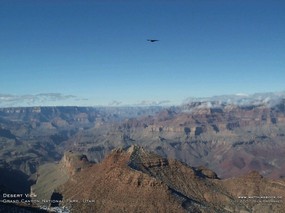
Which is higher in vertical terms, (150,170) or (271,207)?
(150,170)

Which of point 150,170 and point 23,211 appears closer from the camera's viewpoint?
point 23,211

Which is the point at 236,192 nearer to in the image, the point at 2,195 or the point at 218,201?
the point at 218,201

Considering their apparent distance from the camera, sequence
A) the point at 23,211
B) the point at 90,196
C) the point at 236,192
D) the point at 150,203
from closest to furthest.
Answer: the point at 23,211
the point at 150,203
the point at 90,196
the point at 236,192

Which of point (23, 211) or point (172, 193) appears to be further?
point (172, 193)

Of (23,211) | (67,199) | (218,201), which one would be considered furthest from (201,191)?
(23,211)

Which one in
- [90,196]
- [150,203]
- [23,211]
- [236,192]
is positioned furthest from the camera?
[236,192]

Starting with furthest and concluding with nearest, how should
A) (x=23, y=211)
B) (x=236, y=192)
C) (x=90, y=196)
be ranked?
(x=236, y=192) < (x=90, y=196) < (x=23, y=211)

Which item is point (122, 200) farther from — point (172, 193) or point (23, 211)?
point (23, 211)

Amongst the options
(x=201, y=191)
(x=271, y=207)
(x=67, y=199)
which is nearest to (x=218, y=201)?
(x=201, y=191)

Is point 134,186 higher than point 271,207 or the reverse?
higher
